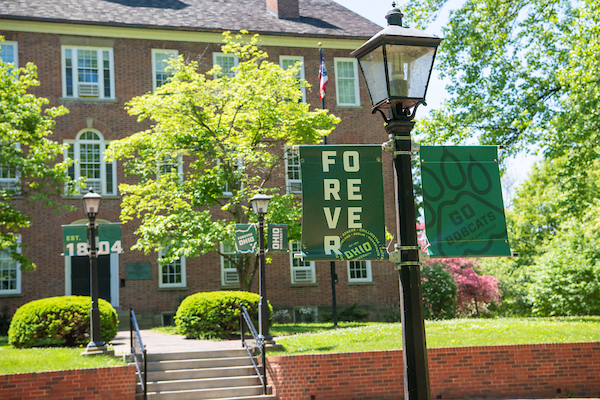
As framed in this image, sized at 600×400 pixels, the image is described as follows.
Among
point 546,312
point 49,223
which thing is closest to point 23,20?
point 49,223

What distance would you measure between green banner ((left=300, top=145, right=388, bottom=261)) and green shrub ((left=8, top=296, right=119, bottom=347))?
935 cm

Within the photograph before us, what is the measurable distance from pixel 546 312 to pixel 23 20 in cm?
2241

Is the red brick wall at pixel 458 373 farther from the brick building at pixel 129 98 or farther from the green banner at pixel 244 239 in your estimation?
the brick building at pixel 129 98

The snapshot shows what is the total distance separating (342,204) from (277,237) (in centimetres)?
930

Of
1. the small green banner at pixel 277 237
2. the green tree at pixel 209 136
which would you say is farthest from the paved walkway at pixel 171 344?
the green tree at pixel 209 136

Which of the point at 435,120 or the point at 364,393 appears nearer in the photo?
the point at 364,393

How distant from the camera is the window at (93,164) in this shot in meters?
23.2

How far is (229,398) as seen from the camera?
11.1 meters

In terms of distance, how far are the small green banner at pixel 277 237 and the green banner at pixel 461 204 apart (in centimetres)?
898

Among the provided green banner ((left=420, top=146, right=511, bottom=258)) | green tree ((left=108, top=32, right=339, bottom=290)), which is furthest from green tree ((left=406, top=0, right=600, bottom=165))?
green banner ((left=420, top=146, right=511, bottom=258))

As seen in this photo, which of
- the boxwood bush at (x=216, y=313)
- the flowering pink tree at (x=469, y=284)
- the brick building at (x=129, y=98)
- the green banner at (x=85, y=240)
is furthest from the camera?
the flowering pink tree at (x=469, y=284)

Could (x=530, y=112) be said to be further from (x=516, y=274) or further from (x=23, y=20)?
(x=23, y=20)

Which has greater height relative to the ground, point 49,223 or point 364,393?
point 49,223

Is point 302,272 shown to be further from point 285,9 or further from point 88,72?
point 285,9
